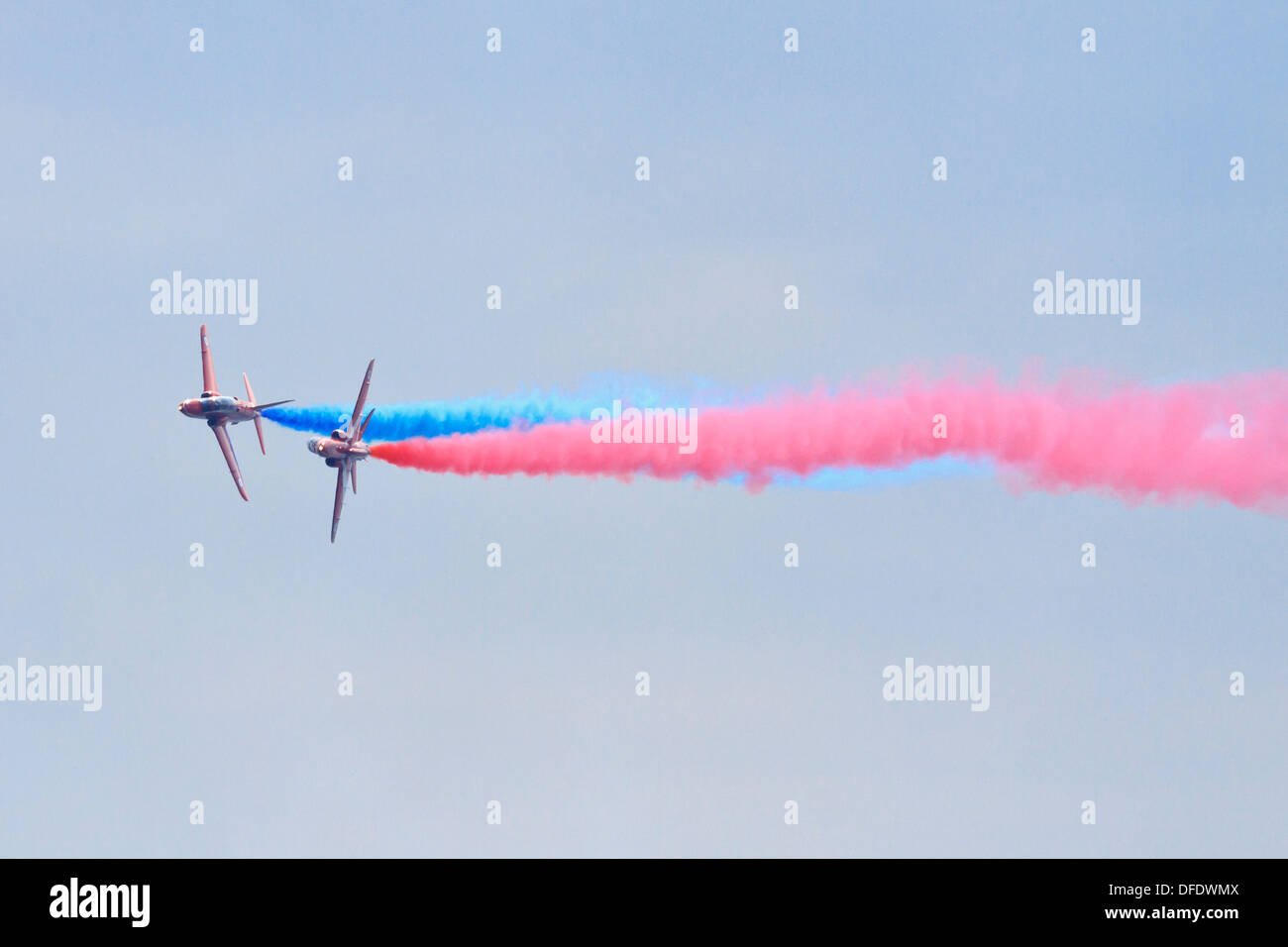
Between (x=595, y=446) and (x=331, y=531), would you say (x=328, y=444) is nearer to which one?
(x=331, y=531)

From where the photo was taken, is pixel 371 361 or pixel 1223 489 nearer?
pixel 1223 489
